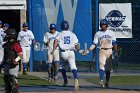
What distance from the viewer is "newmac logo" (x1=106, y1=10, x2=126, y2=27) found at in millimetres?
24469

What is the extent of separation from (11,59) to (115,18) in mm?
12817

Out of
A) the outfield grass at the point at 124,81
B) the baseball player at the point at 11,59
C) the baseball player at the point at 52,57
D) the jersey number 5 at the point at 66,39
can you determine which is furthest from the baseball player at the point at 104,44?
the baseball player at the point at 11,59

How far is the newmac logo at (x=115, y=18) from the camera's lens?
2447 centimetres

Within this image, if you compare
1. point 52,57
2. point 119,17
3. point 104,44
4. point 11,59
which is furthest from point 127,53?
point 11,59

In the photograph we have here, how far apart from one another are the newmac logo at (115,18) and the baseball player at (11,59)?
12551 millimetres

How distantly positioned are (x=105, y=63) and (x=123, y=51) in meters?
11.1

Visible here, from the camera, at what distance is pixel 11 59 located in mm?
12242

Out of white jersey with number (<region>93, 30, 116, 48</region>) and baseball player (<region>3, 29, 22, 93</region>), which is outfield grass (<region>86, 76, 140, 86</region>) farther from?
baseball player (<region>3, 29, 22, 93</region>)

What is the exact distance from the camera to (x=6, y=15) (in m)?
25.8

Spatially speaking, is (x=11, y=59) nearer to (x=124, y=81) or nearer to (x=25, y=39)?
(x=124, y=81)

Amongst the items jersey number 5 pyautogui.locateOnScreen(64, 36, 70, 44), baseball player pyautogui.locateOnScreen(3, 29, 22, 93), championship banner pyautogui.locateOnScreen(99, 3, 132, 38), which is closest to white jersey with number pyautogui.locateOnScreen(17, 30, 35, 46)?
championship banner pyautogui.locateOnScreen(99, 3, 132, 38)

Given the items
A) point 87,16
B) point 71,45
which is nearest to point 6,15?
point 87,16

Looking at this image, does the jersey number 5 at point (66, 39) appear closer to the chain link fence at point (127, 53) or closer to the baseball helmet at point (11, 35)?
the baseball helmet at point (11, 35)

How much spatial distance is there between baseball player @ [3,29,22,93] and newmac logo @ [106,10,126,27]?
41.2ft
